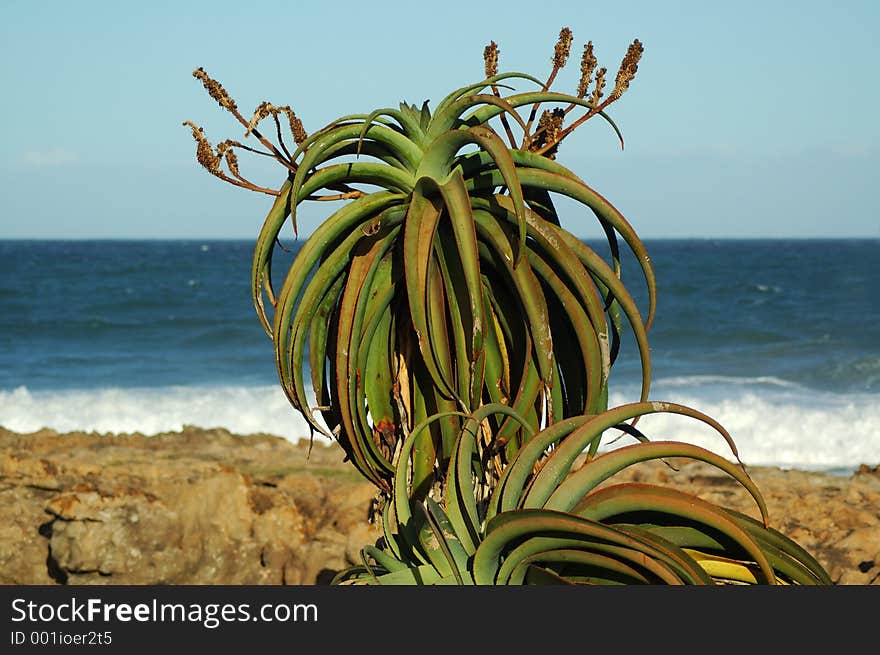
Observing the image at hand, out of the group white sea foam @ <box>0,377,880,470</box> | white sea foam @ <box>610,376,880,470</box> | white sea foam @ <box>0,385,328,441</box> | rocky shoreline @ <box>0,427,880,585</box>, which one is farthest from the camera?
white sea foam @ <box>0,385,328,441</box>

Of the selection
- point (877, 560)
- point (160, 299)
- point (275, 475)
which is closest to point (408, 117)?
point (877, 560)

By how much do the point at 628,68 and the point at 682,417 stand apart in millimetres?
12176

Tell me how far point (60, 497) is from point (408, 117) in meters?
3.68

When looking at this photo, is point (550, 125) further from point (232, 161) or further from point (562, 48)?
point (232, 161)

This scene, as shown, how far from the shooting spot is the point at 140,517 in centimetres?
627

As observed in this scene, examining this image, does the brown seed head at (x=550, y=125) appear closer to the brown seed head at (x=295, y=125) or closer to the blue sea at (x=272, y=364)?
A: the brown seed head at (x=295, y=125)

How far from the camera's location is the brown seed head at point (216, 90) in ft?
11.2

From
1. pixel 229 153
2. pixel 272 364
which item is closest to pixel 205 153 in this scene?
pixel 229 153

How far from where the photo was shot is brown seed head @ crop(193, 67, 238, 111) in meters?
3.41

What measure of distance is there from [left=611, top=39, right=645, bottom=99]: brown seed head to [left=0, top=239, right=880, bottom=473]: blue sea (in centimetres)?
1146

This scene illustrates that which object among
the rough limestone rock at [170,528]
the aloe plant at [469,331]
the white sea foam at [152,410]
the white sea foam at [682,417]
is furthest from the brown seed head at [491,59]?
the white sea foam at [152,410]

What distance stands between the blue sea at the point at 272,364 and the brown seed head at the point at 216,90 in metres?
11.8

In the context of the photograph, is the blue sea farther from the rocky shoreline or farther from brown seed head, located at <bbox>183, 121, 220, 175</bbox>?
brown seed head, located at <bbox>183, 121, 220, 175</bbox>

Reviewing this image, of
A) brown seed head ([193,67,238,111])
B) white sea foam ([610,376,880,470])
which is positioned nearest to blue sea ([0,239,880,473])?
white sea foam ([610,376,880,470])
